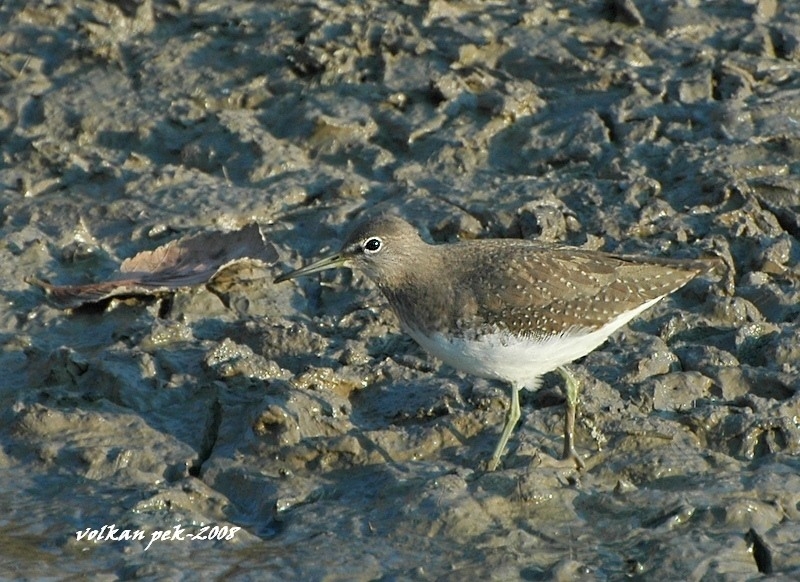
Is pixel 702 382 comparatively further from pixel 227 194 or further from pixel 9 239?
pixel 9 239

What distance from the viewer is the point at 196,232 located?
9945mm

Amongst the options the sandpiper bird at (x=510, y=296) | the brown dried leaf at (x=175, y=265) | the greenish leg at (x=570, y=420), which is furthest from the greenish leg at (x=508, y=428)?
the brown dried leaf at (x=175, y=265)

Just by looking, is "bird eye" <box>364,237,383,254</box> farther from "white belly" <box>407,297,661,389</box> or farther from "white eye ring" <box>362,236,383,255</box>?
"white belly" <box>407,297,661,389</box>

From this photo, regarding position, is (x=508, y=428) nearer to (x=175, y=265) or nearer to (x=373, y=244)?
(x=373, y=244)

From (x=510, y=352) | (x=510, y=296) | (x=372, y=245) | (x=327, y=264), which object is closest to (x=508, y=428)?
(x=510, y=352)

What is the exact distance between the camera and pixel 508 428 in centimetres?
778

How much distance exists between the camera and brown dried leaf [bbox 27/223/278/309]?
9.33 m

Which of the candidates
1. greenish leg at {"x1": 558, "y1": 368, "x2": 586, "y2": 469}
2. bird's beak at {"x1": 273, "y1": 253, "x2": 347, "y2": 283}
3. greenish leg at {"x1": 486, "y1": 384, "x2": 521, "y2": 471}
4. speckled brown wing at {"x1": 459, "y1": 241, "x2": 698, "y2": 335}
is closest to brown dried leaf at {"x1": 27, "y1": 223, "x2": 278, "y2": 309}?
bird's beak at {"x1": 273, "y1": 253, "x2": 347, "y2": 283}

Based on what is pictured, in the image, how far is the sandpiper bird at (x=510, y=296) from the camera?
758 centimetres

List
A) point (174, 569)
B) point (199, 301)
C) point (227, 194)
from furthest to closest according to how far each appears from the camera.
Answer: point (227, 194), point (199, 301), point (174, 569)

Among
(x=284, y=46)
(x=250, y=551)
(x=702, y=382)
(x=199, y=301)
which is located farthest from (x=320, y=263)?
(x=284, y=46)

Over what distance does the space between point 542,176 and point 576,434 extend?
9.81ft

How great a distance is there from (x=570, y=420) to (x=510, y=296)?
818 millimetres

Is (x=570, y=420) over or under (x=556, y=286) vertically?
under
